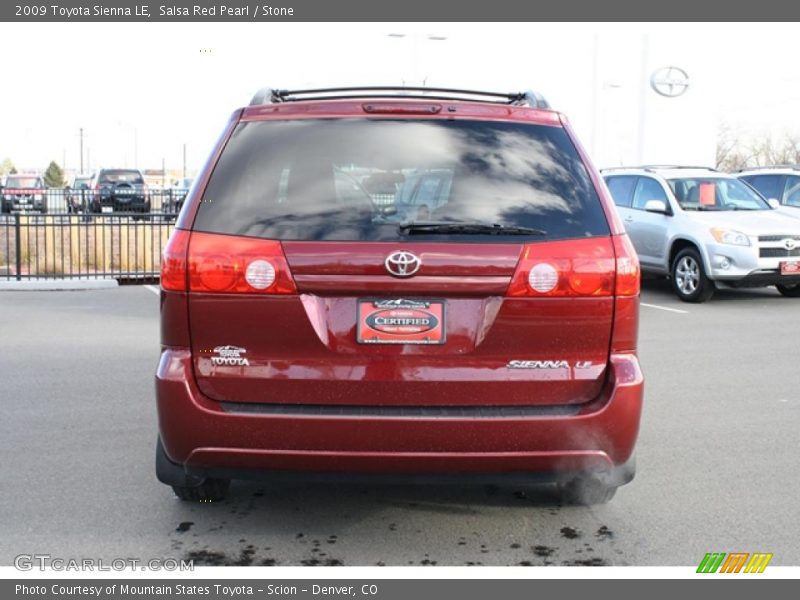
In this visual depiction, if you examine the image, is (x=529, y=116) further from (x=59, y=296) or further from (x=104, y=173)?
(x=104, y=173)

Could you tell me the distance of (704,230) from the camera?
13492mm

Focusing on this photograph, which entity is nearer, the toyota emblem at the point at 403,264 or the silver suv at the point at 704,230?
the toyota emblem at the point at 403,264

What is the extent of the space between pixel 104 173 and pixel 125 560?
134ft

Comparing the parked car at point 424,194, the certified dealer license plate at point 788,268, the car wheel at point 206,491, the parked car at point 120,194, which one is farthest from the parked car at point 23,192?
the parked car at point 424,194

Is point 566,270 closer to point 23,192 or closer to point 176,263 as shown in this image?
point 176,263

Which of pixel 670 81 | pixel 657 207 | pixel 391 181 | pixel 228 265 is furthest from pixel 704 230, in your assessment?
pixel 228 265

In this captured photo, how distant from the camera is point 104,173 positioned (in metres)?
42.9

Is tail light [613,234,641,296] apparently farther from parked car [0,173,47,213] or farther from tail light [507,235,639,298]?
parked car [0,173,47,213]

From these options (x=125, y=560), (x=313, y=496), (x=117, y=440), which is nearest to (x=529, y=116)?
(x=313, y=496)

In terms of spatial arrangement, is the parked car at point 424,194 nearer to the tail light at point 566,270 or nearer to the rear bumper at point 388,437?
the tail light at point 566,270

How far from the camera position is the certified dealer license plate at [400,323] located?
394 centimetres

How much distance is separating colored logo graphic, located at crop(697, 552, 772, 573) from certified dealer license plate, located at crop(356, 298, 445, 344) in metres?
1.54

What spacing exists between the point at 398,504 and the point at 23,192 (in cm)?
3499

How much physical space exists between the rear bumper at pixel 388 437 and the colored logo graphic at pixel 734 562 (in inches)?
26.9
